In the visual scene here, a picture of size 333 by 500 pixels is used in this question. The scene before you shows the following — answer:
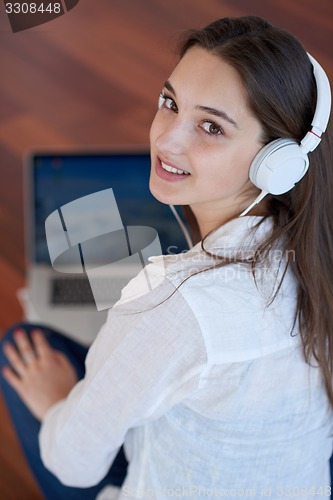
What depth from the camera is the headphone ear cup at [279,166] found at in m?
0.71

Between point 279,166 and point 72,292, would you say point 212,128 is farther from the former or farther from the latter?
point 72,292

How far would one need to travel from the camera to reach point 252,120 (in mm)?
722

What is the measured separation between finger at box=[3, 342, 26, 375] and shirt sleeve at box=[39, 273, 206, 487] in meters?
0.33

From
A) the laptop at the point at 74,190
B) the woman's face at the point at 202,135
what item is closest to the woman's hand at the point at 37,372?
the laptop at the point at 74,190

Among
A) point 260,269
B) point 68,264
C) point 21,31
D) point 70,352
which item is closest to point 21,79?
point 21,31

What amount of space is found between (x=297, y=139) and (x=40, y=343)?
2.24ft

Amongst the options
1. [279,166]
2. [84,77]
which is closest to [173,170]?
[279,166]

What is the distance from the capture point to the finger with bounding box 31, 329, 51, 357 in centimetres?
117

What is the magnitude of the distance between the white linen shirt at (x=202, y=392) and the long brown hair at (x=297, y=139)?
0.07 feet

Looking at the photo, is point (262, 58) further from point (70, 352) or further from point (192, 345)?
point (70, 352)

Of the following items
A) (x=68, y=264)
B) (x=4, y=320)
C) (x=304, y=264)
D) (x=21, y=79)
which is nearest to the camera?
(x=304, y=264)

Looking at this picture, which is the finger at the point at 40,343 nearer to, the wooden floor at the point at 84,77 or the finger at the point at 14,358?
the finger at the point at 14,358

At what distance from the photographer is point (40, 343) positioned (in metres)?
1.18

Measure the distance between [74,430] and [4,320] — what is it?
972mm
